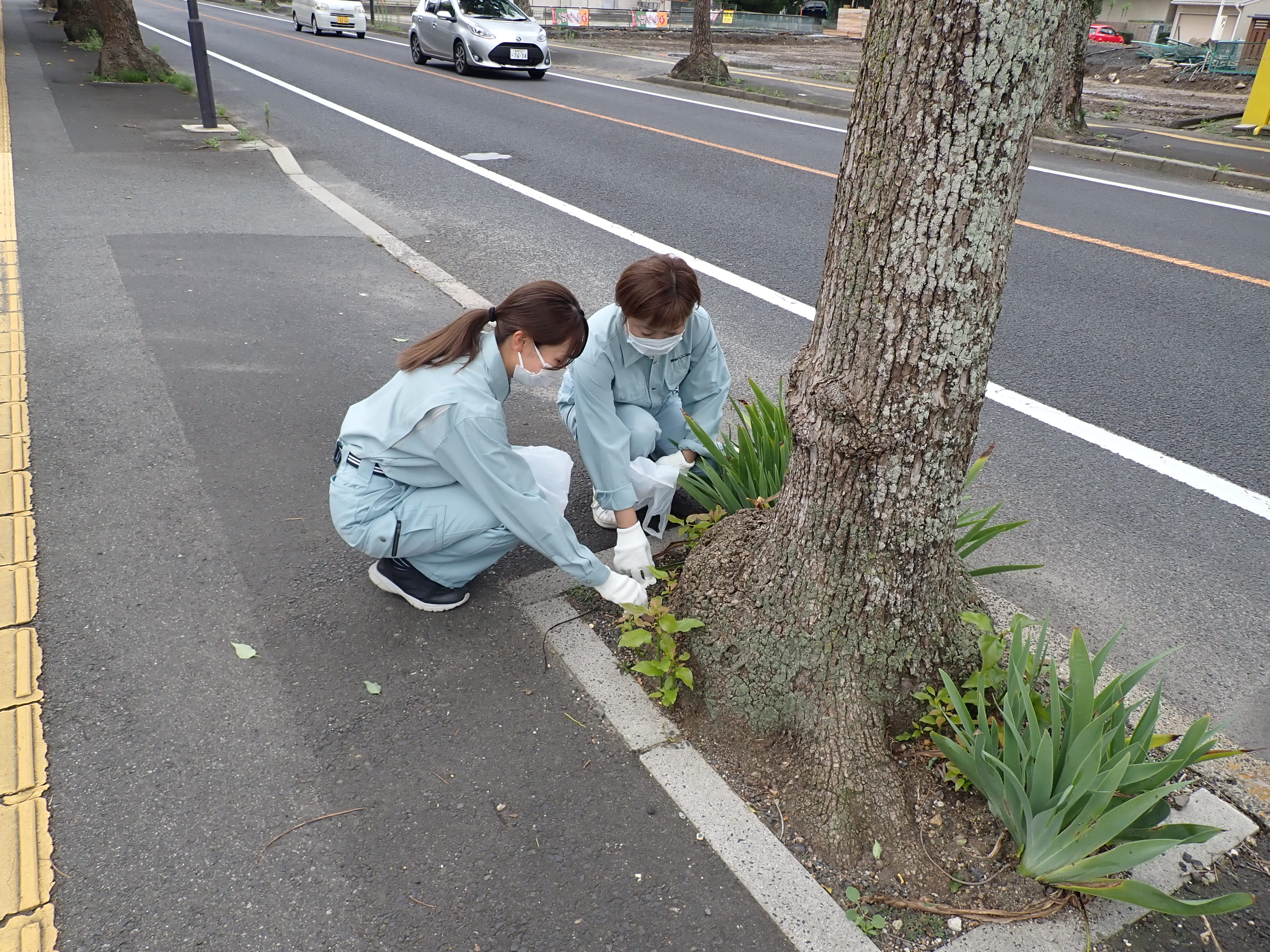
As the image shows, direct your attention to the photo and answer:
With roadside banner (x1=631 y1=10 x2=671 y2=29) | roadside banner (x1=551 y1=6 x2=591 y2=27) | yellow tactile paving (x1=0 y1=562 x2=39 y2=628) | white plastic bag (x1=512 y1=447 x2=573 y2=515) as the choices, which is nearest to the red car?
roadside banner (x1=631 y1=10 x2=671 y2=29)

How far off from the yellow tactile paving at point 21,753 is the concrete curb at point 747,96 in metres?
14.6

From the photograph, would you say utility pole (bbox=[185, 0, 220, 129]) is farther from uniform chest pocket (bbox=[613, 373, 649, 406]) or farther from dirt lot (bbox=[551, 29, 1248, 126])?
dirt lot (bbox=[551, 29, 1248, 126])

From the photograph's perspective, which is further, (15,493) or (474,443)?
(15,493)

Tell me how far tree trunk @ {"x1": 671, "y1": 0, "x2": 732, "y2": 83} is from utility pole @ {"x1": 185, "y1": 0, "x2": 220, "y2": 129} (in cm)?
1146

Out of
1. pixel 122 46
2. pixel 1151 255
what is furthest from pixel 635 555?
pixel 122 46

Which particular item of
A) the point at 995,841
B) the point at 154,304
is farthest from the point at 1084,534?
the point at 154,304

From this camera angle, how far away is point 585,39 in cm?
3212

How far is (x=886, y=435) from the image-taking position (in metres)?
2.17

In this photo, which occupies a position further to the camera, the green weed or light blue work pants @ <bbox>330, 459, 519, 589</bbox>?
light blue work pants @ <bbox>330, 459, 519, 589</bbox>

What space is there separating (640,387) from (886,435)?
4.64 feet

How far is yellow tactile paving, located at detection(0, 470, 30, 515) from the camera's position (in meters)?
3.41

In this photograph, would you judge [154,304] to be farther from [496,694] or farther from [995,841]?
[995,841]

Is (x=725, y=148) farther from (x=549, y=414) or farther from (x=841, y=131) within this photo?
(x=549, y=414)

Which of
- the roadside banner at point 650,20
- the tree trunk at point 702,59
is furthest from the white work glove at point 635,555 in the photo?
the roadside banner at point 650,20
